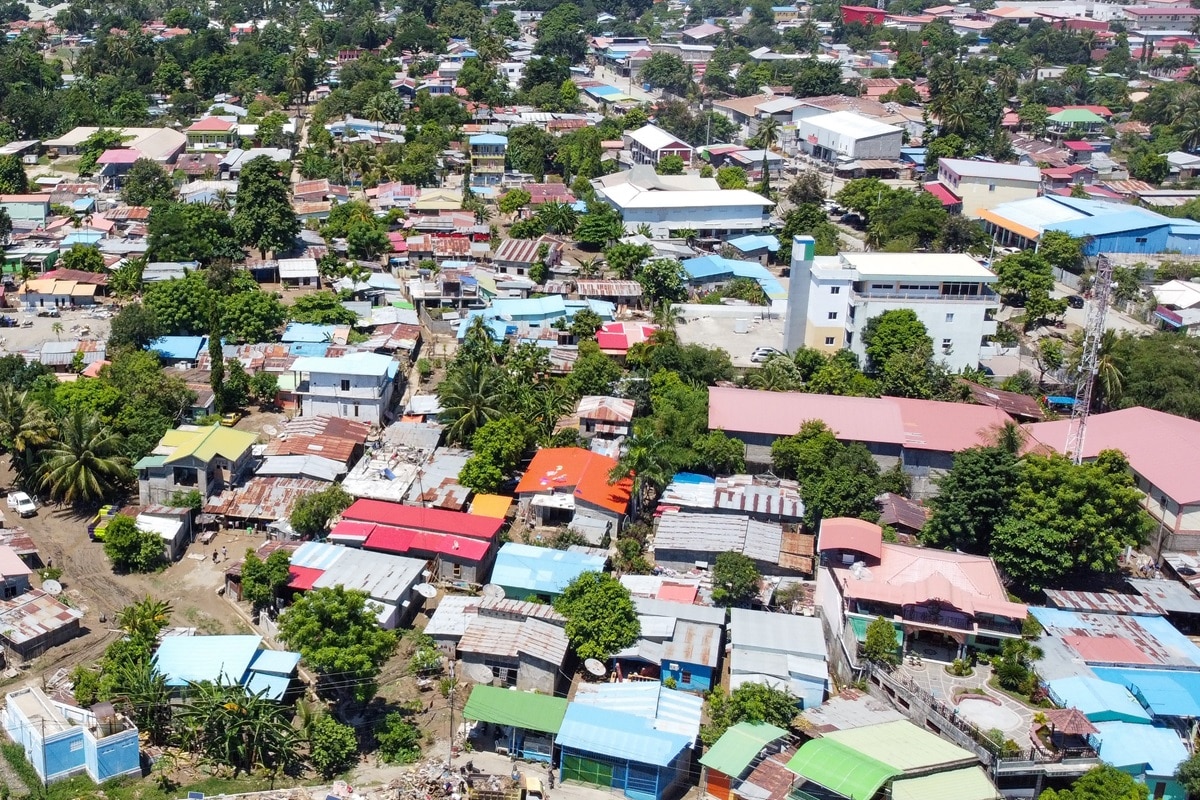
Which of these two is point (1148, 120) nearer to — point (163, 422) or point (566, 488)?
point (566, 488)

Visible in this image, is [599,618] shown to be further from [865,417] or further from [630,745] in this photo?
[865,417]

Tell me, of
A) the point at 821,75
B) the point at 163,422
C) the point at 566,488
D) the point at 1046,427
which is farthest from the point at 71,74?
the point at 1046,427

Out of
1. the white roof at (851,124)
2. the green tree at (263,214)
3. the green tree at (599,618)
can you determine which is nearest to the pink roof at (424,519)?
the green tree at (599,618)

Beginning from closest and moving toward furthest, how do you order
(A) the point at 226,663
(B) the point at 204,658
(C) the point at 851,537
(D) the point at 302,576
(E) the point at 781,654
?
1. (A) the point at 226,663
2. (B) the point at 204,658
3. (E) the point at 781,654
4. (D) the point at 302,576
5. (C) the point at 851,537

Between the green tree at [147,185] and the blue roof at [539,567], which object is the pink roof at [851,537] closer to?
the blue roof at [539,567]

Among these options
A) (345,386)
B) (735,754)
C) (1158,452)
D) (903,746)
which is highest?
(345,386)

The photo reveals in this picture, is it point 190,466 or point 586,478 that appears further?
point 586,478

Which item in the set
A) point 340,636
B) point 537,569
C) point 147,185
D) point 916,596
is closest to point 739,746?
point 916,596

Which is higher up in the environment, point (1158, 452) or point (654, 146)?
point (654, 146)
